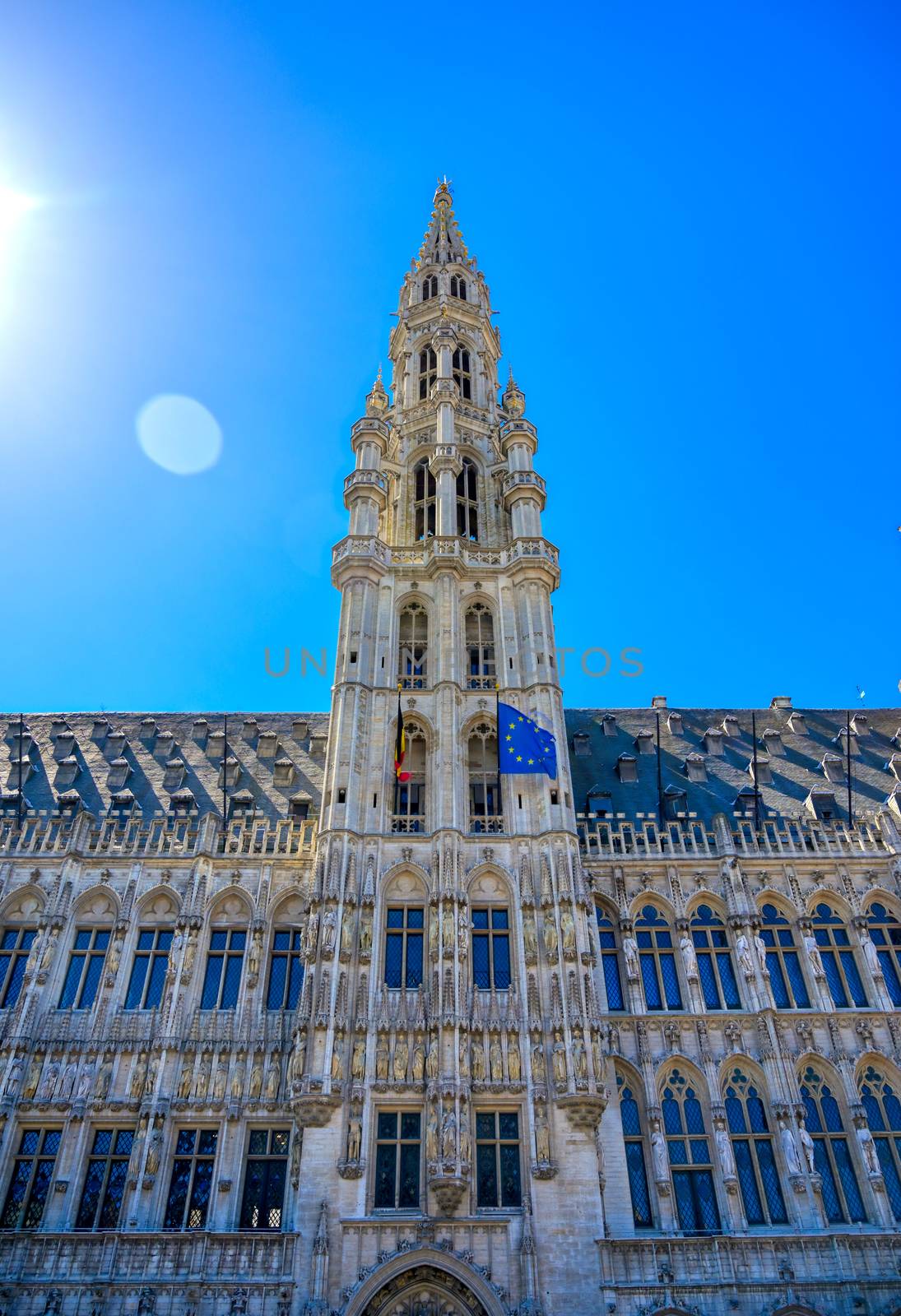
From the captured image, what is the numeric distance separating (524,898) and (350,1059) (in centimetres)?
759

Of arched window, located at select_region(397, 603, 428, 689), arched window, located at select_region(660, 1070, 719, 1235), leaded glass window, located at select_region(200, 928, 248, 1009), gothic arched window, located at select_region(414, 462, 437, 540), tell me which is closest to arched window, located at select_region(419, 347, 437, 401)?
gothic arched window, located at select_region(414, 462, 437, 540)

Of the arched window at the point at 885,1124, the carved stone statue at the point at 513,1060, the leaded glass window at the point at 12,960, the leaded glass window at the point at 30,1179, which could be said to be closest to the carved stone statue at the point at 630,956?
the carved stone statue at the point at 513,1060

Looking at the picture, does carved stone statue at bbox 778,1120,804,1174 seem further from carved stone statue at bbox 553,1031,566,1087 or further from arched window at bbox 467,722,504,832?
arched window at bbox 467,722,504,832

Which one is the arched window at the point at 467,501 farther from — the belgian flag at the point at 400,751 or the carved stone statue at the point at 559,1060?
the carved stone statue at the point at 559,1060

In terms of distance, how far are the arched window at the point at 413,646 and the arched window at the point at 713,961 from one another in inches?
545

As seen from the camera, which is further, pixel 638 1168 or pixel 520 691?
pixel 520 691

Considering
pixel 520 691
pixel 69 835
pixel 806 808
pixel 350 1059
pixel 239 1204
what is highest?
pixel 520 691

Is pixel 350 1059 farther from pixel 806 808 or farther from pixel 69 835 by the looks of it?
pixel 806 808

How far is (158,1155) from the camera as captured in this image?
28.8 metres

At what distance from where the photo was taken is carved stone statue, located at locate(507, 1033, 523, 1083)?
2897 centimetres

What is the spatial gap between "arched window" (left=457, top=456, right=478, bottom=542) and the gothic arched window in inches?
51.2

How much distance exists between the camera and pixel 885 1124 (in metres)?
30.8

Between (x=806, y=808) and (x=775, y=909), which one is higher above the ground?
(x=806, y=808)

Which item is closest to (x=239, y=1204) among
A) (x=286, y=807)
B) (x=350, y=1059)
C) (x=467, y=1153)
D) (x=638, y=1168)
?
(x=350, y=1059)
